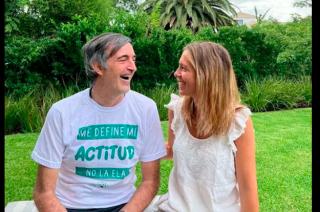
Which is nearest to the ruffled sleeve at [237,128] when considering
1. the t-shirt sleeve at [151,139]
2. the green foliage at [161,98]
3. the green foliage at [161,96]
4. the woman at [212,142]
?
the woman at [212,142]

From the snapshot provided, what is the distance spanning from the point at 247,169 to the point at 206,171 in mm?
165

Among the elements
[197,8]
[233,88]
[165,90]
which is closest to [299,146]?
[165,90]

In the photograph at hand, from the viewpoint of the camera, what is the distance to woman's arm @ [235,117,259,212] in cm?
185

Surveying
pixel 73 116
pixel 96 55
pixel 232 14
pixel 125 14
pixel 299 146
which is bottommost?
pixel 299 146

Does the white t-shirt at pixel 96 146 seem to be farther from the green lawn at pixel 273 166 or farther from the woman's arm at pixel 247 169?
the green lawn at pixel 273 166

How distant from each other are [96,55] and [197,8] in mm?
13269

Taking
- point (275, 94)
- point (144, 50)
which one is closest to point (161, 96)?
point (144, 50)

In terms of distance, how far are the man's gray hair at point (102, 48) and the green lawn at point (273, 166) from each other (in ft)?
7.60

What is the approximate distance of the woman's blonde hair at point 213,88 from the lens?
73.7 inches

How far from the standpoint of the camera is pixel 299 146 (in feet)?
20.8

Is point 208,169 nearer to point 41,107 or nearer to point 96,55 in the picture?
point 96,55

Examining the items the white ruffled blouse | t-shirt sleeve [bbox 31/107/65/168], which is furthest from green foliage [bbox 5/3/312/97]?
the white ruffled blouse

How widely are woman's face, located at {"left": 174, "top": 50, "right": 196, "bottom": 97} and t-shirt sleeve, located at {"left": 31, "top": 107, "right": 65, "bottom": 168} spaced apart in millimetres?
508

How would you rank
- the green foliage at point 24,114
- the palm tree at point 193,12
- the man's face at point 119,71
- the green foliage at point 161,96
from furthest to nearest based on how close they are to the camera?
the palm tree at point 193,12 < the green foliage at point 161,96 < the green foliage at point 24,114 < the man's face at point 119,71
